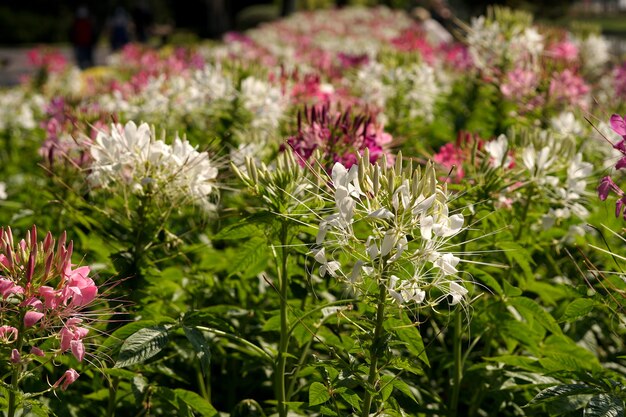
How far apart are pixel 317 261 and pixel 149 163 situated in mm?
788

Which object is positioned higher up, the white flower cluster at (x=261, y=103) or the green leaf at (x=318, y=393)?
the white flower cluster at (x=261, y=103)

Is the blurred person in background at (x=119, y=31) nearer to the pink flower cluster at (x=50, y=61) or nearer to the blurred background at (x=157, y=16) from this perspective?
the blurred background at (x=157, y=16)

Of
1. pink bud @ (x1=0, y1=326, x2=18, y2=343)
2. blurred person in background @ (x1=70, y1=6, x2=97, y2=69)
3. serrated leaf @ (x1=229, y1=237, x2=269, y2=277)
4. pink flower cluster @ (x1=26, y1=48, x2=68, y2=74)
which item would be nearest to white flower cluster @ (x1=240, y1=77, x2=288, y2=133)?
serrated leaf @ (x1=229, y1=237, x2=269, y2=277)

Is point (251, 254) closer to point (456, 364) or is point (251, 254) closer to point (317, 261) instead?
point (317, 261)

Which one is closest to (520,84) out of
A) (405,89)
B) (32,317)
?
(405,89)

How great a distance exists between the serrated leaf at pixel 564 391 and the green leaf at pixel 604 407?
0.14ft

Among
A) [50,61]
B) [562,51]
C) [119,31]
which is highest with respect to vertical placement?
[562,51]

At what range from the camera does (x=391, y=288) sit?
1.82m

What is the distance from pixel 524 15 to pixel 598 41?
8.57 ft

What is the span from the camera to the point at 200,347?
80.9 inches

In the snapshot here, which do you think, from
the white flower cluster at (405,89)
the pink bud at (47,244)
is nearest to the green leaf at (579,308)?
the pink bud at (47,244)

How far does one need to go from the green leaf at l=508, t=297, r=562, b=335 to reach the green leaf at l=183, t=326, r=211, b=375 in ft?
3.24

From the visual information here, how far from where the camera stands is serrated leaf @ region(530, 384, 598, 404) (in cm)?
200

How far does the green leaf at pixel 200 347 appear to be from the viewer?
79.8 inches
